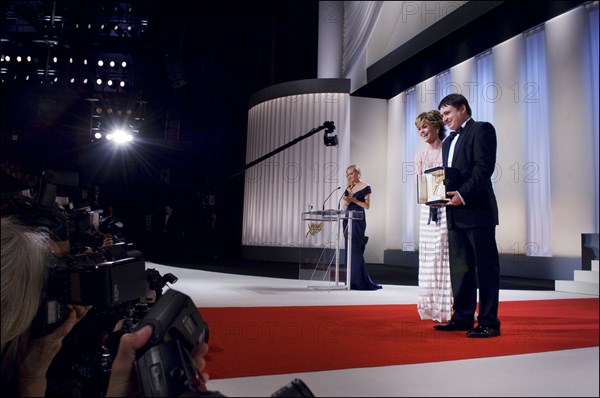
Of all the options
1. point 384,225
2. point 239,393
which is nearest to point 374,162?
point 384,225

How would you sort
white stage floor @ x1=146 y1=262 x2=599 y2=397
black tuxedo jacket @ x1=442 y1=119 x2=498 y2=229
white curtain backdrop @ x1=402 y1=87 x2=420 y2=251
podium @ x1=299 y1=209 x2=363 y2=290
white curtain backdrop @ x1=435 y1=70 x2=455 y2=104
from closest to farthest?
white stage floor @ x1=146 y1=262 x2=599 y2=397, black tuxedo jacket @ x1=442 y1=119 x2=498 y2=229, podium @ x1=299 y1=209 x2=363 y2=290, white curtain backdrop @ x1=435 y1=70 x2=455 y2=104, white curtain backdrop @ x1=402 y1=87 x2=420 y2=251

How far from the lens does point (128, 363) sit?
32.3 inches

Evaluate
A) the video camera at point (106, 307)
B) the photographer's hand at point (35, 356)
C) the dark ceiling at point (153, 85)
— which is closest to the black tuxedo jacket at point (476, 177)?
the video camera at point (106, 307)

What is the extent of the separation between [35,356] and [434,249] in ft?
6.29

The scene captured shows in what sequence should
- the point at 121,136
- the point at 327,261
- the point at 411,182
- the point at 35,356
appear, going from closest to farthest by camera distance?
1. the point at 35,356
2. the point at 327,261
3. the point at 411,182
4. the point at 121,136

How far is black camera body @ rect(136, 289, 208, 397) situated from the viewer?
737mm

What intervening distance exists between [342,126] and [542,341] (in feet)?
19.5

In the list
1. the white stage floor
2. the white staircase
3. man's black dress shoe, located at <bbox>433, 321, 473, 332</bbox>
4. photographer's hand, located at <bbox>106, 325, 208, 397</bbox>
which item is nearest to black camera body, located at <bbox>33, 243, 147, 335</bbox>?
photographer's hand, located at <bbox>106, 325, 208, 397</bbox>

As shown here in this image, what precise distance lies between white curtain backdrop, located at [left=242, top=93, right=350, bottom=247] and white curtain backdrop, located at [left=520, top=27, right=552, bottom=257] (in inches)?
111

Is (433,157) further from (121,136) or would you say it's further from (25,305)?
(121,136)

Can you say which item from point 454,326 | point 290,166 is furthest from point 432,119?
point 290,166

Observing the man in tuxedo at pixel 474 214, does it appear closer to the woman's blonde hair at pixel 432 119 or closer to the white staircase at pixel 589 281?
the woman's blonde hair at pixel 432 119

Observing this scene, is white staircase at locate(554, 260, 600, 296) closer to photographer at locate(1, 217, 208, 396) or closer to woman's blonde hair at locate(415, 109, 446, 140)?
photographer at locate(1, 217, 208, 396)

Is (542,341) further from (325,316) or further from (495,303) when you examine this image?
(325,316)
